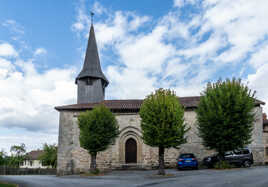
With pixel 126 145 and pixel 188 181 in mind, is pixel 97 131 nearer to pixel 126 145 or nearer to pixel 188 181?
pixel 126 145

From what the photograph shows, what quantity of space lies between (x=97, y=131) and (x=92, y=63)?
1209cm

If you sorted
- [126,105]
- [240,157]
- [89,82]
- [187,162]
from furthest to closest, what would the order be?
[89,82], [126,105], [240,157], [187,162]

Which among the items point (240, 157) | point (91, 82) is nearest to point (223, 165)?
point (240, 157)

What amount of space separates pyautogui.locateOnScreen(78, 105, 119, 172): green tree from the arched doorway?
389 cm

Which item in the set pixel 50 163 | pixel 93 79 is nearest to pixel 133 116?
pixel 93 79

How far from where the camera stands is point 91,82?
28.8 metres

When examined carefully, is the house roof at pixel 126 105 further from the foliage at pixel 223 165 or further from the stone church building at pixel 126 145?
the foliage at pixel 223 165

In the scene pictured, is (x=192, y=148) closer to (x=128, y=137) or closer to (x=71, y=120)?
(x=128, y=137)

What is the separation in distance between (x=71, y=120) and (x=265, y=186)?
20.2 meters

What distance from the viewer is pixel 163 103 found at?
56.5 feet

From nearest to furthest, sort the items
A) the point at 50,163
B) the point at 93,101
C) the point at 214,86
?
the point at 214,86, the point at 93,101, the point at 50,163

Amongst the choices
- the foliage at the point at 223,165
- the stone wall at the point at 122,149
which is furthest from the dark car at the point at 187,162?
the stone wall at the point at 122,149

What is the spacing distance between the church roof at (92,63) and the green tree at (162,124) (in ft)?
43.1

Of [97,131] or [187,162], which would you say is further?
[97,131]
